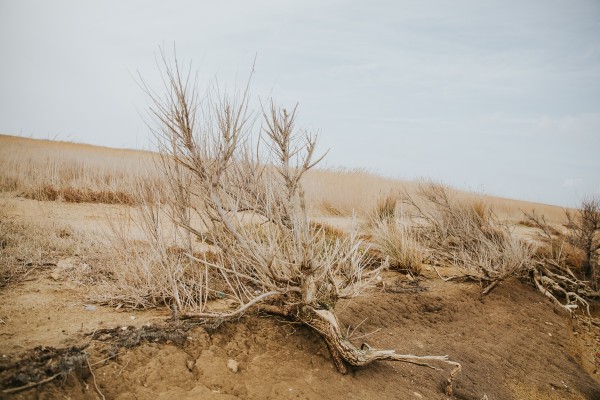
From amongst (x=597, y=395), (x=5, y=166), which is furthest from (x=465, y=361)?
(x=5, y=166)

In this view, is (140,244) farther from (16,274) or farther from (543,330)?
(543,330)

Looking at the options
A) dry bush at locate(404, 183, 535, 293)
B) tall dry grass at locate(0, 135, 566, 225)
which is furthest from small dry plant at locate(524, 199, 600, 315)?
tall dry grass at locate(0, 135, 566, 225)

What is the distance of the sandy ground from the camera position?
186 centimetres

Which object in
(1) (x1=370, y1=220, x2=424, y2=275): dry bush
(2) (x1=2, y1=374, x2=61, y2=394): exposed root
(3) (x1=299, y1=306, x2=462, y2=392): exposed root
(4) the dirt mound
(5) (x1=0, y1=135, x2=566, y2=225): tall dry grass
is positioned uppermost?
(5) (x1=0, y1=135, x2=566, y2=225): tall dry grass

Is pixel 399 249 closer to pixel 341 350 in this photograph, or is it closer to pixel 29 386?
pixel 341 350

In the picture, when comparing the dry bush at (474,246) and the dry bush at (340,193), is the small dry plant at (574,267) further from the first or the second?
the dry bush at (340,193)

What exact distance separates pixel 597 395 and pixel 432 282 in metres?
1.79

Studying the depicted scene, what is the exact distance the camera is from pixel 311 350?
7.70 ft

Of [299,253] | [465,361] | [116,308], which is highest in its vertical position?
[299,253]

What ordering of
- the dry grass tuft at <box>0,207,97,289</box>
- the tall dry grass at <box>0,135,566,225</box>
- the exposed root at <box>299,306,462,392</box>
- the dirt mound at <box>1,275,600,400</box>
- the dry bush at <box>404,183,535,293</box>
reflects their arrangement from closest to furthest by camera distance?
the dirt mound at <box>1,275,600,400</box>, the exposed root at <box>299,306,462,392</box>, the dry grass tuft at <box>0,207,97,289</box>, the dry bush at <box>404,183,535,293</box>, the tall dry grass at <box>0,135,566,225</box>

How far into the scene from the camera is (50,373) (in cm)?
168

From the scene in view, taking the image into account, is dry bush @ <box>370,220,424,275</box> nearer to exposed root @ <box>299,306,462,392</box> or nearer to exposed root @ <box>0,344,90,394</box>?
exposed root @ <box>299,306,462,392</box>

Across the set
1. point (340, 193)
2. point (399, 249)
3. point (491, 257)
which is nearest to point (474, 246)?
point (491, 257)

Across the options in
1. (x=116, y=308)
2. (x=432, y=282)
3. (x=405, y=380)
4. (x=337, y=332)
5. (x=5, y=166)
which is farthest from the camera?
(x=5, y=166)
